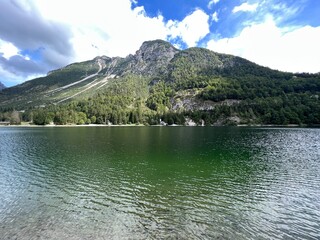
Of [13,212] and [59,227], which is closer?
[59,227]

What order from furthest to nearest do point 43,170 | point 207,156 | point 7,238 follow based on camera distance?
point 207,156 → point 43,170 → point 7,238

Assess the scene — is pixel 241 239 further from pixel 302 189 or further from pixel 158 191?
pixel 302 189

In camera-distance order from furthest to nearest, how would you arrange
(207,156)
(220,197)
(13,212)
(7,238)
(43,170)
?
1. (207,156)
2. (43,170)
3. (220,197)
4. (13,212)
5. (7,238)

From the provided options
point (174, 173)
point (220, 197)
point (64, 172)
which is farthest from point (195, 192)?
point (64, 172)

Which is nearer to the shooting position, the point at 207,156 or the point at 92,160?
the point at 92,160

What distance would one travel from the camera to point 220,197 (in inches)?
1020

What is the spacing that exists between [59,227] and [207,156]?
38779mm

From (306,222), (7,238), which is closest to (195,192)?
(306,222)

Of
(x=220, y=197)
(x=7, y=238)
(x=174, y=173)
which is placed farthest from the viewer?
(x=174, y=173)

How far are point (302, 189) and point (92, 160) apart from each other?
1500 inches

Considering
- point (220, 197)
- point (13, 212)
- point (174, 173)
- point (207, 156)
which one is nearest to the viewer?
point (13, 212)

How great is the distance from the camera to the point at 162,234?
1745 centimetres

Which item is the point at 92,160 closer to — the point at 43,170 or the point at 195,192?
the point at 43,170

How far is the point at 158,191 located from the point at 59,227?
41.6 ft
